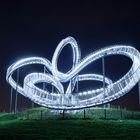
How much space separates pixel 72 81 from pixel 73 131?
27435mm

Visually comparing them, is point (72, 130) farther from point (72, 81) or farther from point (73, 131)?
point (72, 81)

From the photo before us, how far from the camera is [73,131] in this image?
39.7 meters

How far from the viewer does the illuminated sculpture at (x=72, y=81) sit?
59.3m

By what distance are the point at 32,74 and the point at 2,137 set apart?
3566 cm

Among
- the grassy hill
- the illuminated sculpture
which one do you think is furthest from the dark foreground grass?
the illuminated sculpture

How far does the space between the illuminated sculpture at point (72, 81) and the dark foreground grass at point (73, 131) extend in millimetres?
13288

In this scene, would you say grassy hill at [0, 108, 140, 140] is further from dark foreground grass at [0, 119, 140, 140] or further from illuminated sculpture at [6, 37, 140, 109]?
illuminated sculpture at [6, 37, 140, 109]

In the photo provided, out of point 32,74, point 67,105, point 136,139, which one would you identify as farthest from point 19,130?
point 32,74

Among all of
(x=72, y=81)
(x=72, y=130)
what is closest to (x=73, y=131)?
(x=72, y=130)

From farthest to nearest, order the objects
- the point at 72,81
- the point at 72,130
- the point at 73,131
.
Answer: the point at 72,81
the point at 72,130
the point at 73,131

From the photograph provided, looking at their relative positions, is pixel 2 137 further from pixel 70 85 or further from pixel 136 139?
pixel 70 85

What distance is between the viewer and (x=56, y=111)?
6203 cm

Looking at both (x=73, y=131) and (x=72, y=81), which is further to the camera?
(x=72, y=81)

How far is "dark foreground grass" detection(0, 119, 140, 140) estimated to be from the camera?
118ft
